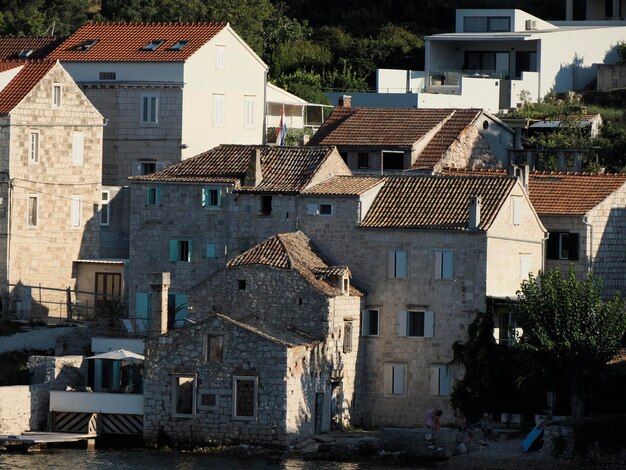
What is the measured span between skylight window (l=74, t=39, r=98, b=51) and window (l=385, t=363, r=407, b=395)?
2580 cm

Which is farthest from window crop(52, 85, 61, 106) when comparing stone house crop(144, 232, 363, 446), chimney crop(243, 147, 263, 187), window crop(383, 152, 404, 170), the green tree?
the green tree

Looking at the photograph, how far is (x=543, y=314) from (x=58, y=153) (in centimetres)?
2377

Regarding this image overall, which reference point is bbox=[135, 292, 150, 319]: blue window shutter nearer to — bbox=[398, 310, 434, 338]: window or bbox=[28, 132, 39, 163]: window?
bbox=[28, 132, 39, 163]: window

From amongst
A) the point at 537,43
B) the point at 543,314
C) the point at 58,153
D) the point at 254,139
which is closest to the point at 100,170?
the point at 58,153

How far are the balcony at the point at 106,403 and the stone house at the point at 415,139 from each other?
19.4 m

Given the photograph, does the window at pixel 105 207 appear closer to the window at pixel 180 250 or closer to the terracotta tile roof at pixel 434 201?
the window at pixel 180 250

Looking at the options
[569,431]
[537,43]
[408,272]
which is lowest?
[569,431]

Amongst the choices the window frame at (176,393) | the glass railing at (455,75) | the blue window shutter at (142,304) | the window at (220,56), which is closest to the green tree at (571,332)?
the window frame at (176,393)

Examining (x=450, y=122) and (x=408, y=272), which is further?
(x=450, y=122)

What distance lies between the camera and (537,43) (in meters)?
103

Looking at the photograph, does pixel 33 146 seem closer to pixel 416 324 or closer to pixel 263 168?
pixel 263 168

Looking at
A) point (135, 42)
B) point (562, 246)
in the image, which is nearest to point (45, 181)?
point (135, 42)

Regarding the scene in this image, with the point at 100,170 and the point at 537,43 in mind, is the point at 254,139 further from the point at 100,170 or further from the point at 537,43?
the point at 537,43

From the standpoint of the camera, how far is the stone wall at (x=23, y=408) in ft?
215
